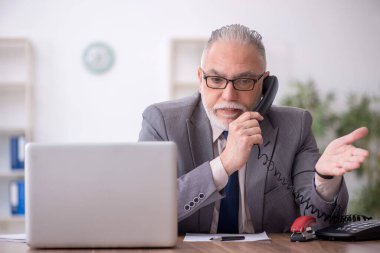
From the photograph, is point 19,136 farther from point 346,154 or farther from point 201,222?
point 346,154

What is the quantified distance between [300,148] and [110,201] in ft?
3.53

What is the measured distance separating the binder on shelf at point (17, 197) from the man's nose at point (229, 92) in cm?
383

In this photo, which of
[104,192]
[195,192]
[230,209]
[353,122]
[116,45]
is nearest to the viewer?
[104,192]

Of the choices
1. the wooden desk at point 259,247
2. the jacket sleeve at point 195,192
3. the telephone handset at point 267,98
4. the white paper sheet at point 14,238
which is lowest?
the white paper sheet at point 14,238

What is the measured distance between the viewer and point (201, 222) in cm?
227

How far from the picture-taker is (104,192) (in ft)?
5.43

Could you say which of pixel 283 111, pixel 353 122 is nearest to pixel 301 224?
pixel 283 111

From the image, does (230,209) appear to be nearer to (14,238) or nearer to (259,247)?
(259,247)

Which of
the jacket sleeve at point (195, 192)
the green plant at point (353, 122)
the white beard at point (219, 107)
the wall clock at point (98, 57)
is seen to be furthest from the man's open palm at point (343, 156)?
the wall clock at point (98, 57)

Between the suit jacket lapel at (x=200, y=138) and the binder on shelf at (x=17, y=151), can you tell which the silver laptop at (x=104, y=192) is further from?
the binder on shelf at (x=17, y=151)

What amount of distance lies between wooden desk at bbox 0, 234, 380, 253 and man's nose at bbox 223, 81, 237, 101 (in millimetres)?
678

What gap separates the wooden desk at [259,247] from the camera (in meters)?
1.68

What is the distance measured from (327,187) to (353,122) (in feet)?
13.5

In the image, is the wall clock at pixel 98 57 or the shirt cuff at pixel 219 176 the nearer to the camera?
the shirt cuff at pixel 219 176
